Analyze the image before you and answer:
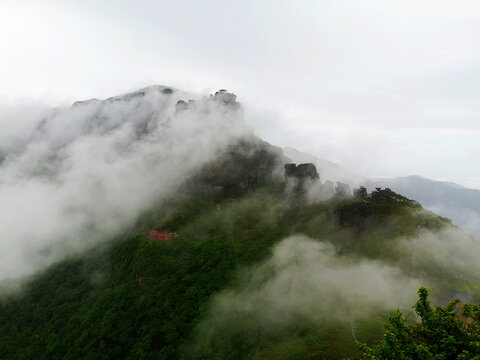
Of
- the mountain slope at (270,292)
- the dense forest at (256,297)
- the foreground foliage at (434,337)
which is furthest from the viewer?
the mountain slope at (270,292)

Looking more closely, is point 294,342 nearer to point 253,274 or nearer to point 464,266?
point 253,274

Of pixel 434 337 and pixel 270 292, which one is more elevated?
pixel 434 337

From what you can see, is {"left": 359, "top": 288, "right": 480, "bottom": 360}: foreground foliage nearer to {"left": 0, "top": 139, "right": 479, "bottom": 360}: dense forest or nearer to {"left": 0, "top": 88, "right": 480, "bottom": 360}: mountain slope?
{"left": 0, "top": 139, "right": 479, "bottom": 360}: dense forest

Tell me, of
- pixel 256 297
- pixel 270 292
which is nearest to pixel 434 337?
pixel 270 292

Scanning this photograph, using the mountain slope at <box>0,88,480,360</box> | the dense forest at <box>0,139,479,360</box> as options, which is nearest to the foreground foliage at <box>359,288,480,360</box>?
the dense forest at <box>0,139,479,360</box>

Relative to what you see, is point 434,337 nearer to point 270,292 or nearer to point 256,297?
point 270,292

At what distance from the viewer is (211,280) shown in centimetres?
16812

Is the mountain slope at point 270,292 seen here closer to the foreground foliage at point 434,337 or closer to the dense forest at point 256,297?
the dense forest at point 256,297

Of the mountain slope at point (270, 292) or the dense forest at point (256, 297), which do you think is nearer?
the dense forest at point (256, 297)

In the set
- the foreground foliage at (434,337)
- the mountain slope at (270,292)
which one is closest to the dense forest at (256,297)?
the mountain slope at (270,292)

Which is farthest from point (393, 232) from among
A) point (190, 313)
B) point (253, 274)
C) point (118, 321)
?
point (118, 321)

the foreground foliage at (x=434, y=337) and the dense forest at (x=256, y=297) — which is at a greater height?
the foreground foliage at (x=434, y=337)

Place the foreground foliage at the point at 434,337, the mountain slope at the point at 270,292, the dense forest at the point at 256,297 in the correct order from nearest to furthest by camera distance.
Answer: the foreground foliage at the point at 434,337
the dense forest at the point at 256,297
the mountain slope at the point at 270,292

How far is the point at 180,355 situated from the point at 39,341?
10426 cm
